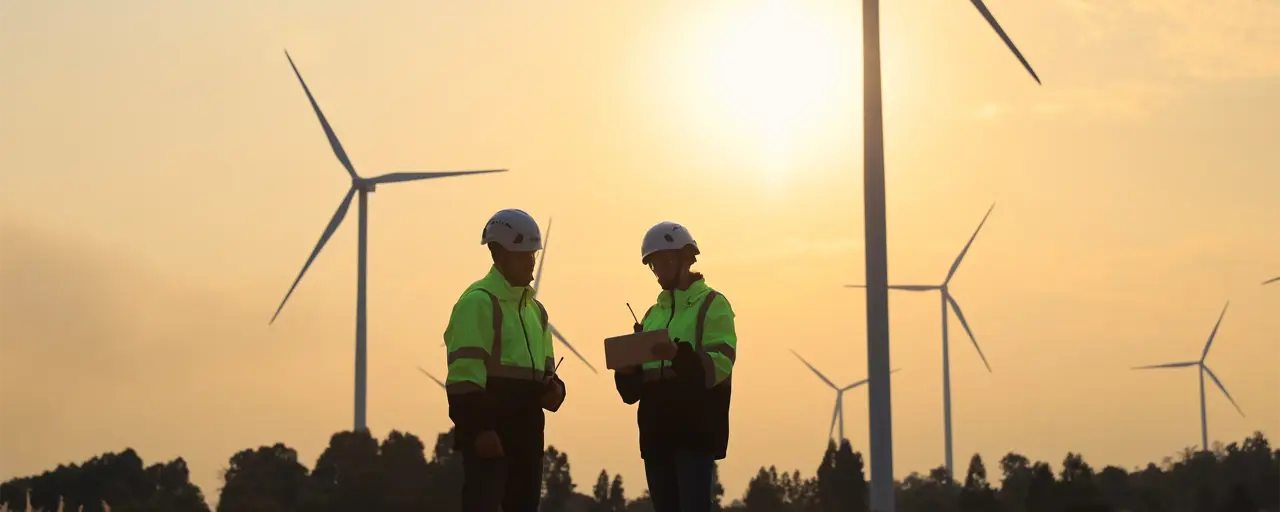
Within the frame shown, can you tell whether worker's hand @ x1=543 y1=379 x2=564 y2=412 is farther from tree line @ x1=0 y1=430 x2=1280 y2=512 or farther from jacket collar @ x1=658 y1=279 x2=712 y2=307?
tree line @ x1=0 y1=430 x2=1280 y2=512

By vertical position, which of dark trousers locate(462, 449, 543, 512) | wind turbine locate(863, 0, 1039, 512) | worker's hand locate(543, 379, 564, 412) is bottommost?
dark trousers locate(462, 449, 543, 512)

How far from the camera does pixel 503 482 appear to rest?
19.7 m

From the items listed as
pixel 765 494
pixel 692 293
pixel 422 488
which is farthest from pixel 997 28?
pixel 765 494

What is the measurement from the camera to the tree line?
492 feet

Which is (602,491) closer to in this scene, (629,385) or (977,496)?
(977,496)

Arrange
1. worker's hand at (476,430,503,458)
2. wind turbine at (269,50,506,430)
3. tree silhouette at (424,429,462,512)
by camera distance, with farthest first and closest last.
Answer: tree silhouette at (424,429,462,512), wind turbine at (269,50,506,430), worker's hand at (476,430,503,458)

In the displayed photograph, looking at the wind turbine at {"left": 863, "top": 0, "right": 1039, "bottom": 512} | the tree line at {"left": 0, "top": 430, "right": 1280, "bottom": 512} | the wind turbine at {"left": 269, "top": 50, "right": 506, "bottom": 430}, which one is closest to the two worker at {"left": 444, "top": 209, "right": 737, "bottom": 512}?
the wind turbine at {"left": 863, "top": 0, "right": 1039, "bottom": 512}

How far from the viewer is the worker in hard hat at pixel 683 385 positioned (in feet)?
69.1

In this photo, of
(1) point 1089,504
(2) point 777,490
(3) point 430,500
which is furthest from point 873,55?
(2) point 777,490

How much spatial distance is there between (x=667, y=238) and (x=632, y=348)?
1290mm

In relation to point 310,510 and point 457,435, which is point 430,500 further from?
point 457,435

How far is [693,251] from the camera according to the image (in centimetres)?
2156

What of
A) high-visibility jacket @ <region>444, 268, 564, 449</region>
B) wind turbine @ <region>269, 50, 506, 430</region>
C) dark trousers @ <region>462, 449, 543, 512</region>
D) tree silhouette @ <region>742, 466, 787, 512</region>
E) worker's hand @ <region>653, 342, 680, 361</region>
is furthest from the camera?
tree silhouette @ <region>742, 466, 787, 512</region>

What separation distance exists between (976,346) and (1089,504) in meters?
70.7
